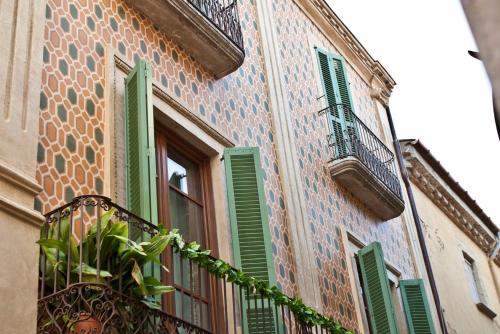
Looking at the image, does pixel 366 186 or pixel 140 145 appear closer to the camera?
pixel 140 145

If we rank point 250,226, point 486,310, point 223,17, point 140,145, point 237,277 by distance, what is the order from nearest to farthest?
point 140,145, point 237,277, point 250,226, point 223,17, point 486,310

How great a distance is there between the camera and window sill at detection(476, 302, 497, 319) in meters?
16.7

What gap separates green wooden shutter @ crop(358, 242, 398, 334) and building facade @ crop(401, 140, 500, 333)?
14.0ft

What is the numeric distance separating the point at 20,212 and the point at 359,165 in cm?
722

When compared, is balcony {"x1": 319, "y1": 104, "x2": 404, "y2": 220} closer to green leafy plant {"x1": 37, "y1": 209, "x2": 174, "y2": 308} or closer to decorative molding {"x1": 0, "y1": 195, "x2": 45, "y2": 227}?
green leafy plant {"x1": 37, "y1": 209, "x2": 174, "y2": 308}

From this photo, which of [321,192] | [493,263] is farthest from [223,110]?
[493,263]

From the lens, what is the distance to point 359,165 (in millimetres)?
11156

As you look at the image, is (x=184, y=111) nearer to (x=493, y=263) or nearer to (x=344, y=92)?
(x=344, y=92)

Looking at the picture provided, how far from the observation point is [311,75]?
40.4ft

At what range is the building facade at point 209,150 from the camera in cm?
547

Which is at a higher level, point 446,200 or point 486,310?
point 446,200

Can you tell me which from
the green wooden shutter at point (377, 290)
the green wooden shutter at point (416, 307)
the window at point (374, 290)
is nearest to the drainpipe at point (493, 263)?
the green wooden shutter at point (416, 307)

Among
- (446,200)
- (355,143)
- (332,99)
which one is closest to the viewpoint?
(355,143)

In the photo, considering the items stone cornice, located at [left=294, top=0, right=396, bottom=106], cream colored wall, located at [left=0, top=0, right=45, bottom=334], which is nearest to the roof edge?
stone cornice, located at [left=294, top=0, right=396, bottom=106]
